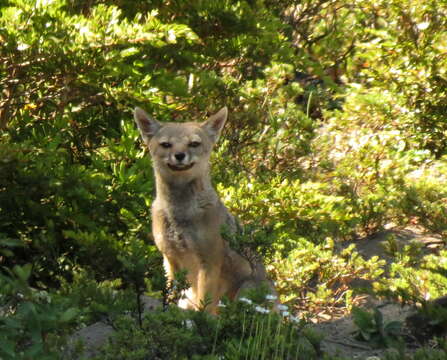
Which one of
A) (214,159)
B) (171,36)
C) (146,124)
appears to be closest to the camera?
(171,36)

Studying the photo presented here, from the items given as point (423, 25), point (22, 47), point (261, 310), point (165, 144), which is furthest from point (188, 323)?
point (423, 25)

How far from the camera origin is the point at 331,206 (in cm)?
739

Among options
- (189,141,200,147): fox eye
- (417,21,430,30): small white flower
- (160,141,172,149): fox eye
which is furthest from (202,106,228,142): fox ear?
(417,21,430,30): small white flower

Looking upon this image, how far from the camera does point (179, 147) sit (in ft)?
18.7

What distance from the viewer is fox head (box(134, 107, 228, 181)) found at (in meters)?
5.68

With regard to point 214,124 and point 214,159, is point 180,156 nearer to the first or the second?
point 214,124

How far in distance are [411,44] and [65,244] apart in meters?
4.83

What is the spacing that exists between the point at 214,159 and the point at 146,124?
2.64 metres

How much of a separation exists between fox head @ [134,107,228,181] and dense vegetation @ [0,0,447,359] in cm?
61

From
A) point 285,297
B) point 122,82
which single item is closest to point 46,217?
point 122,82

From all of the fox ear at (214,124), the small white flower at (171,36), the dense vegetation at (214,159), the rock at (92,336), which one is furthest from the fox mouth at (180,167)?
the rock at (92,336)

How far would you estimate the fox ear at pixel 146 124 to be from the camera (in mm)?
6078

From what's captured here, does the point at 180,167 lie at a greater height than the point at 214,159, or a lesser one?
lesser

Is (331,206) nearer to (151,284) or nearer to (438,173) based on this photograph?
(438,173)
